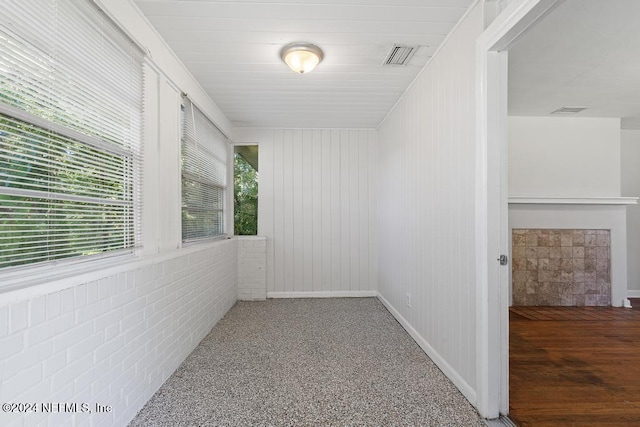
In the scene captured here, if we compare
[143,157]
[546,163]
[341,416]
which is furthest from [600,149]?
[143,157]

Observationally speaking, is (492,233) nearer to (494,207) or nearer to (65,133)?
(494,207)

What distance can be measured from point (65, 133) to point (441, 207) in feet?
7.44

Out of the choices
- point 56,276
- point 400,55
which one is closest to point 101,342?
point 56,276

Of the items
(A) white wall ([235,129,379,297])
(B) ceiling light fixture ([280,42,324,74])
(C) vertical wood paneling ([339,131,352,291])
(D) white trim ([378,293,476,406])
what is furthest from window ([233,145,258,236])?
(D) white trim ([378,293,476,406])

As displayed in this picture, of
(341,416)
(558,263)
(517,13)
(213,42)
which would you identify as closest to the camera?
(517,13)

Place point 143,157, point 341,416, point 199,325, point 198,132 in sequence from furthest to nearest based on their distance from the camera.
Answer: point 198,132
point 199,325
point 143,157
point 341,416

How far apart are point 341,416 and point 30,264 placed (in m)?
1.64

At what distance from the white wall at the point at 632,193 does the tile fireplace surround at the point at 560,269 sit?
813 mm

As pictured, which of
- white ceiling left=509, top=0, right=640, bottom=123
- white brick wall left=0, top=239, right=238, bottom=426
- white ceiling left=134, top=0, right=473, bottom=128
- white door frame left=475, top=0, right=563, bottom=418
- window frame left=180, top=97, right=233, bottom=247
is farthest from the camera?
window frame left=180, top=97, right=233, bottom=247

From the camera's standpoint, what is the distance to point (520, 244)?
3.98m

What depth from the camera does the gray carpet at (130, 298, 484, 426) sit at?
1.69m

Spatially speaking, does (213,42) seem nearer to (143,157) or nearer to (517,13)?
(143,157)

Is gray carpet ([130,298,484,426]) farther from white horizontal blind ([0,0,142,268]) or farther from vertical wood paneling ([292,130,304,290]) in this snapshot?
vertical wood paneling ([292,130,304,290])

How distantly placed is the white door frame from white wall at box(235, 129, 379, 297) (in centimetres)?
262
